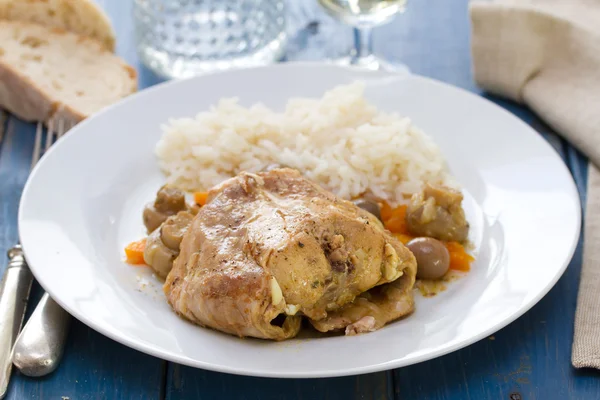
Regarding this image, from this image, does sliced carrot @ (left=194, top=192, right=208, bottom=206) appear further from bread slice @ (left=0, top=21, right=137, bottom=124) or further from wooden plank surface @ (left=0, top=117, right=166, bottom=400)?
bread slice @ (left=0, top=21, right=137, bottom=124)

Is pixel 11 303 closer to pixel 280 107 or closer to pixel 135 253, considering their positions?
pixel 135 253

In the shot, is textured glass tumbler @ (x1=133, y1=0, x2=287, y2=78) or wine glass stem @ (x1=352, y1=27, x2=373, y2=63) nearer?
textured glass tumbler @ (x1=133, y1=0, x2=287, y2=78)

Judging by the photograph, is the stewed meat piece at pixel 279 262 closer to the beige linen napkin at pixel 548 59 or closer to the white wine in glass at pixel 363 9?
the beige linen napkin at pixel 548 59

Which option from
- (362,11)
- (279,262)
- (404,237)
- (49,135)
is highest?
(279,262)

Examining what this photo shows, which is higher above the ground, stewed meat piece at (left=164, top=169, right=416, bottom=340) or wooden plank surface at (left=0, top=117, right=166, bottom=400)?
stewed meat piece at (left=164, top=169, right=416, bottom=340)

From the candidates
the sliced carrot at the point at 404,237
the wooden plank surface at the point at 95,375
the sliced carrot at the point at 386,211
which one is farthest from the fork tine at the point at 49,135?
the sliced carrot at the point at 404,237

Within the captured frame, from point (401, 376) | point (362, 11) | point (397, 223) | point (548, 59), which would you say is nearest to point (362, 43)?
point (362, 11)

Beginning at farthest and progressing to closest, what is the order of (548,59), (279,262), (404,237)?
(548,59) < (404,237) < (279,262)

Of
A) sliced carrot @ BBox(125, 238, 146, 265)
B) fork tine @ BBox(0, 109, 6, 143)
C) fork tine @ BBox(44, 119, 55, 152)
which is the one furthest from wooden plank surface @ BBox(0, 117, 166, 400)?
fork tine @ BBox(0, 109, 6, 143)
